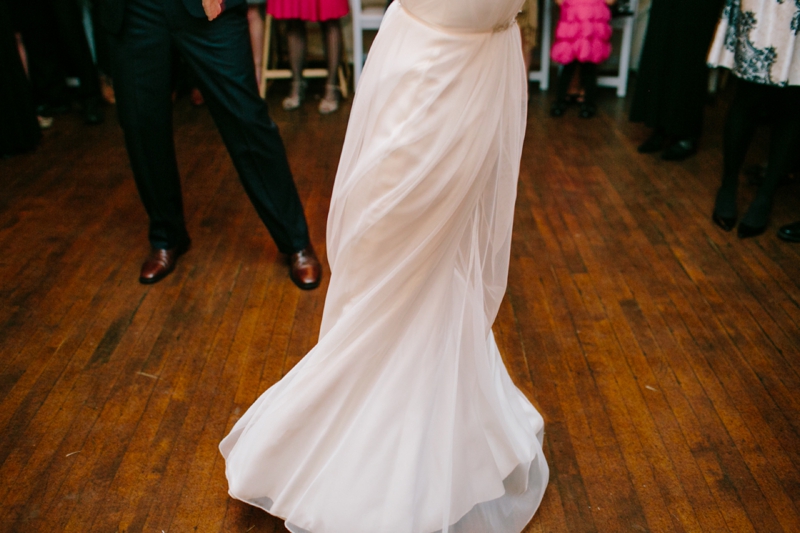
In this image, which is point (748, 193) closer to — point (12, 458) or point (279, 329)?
point (279, 329)

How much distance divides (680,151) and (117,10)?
8.81 ft

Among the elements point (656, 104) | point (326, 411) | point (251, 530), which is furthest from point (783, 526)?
point (656, 104)

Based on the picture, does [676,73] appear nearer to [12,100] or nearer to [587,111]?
[587,111]

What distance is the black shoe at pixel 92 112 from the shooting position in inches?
156

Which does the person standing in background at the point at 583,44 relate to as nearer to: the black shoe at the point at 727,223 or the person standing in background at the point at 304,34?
the person standing in background at the point at 304,34

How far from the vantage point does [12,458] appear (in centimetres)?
172

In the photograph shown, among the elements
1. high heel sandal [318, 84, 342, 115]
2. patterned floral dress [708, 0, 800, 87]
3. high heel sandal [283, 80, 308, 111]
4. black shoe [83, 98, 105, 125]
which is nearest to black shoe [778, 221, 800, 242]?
patterned floral dress [708, 0, 800, 87]

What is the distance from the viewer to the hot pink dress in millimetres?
4004

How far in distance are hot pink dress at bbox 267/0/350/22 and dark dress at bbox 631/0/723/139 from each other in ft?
5.67

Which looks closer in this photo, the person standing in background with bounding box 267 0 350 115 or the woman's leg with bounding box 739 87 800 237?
the woman's leg with bounding box 739 87 800 237

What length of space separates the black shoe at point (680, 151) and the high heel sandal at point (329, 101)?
75.6 inches

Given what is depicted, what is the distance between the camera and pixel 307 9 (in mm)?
4020

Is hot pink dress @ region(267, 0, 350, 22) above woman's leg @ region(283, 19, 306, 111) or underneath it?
above

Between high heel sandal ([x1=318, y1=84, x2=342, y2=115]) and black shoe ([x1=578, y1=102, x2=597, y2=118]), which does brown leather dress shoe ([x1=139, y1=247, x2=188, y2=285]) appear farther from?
black shoe ([x1=578, y1=102, x2=597, y2=118])
